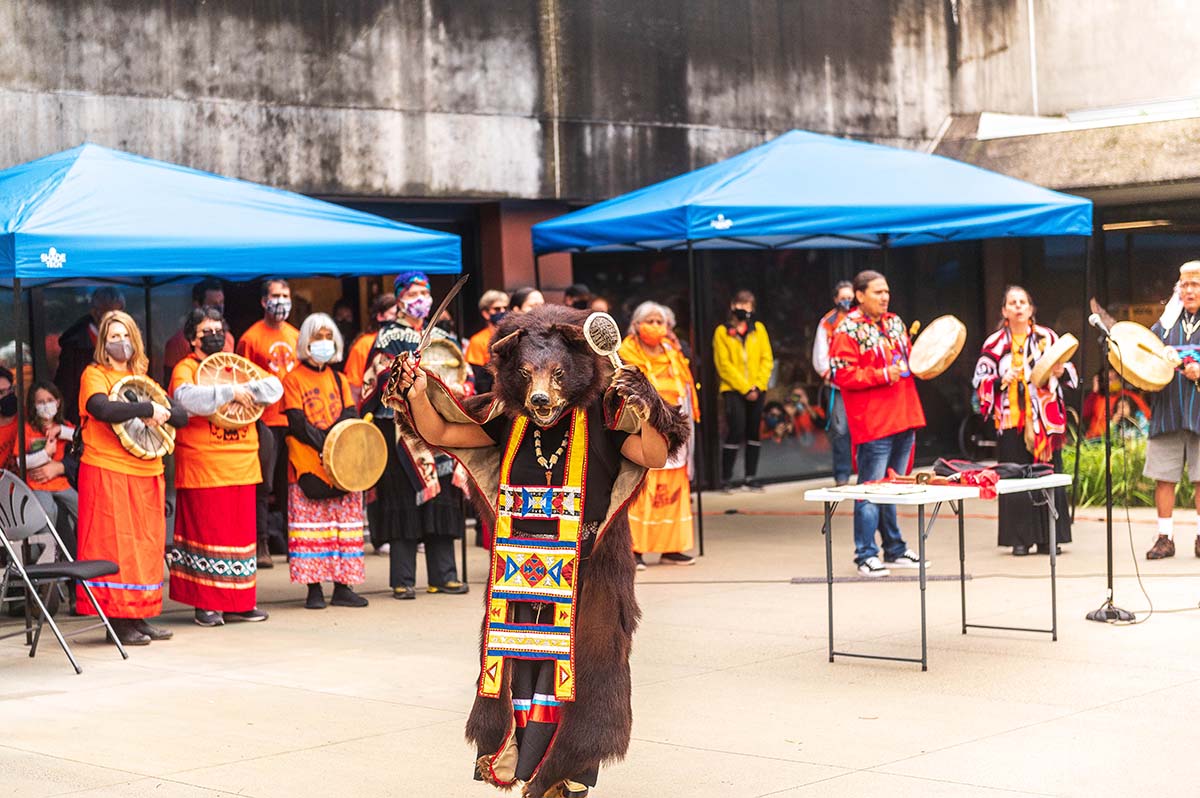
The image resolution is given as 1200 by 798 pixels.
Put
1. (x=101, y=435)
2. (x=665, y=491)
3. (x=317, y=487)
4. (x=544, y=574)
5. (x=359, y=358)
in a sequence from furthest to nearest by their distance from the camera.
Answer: (x=665, y=491) → (x=359, y=358) → (x=317, y=487) → (x=101, y=435) → (x=544, y=574)

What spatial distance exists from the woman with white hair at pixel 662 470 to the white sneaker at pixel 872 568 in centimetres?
132

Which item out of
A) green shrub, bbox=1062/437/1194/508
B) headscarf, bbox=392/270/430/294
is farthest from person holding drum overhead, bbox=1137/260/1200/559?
headscarf, bbox=392/270/430/294

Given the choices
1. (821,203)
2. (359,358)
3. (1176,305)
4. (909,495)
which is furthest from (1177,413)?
(359,358)

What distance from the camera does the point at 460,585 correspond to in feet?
35.7

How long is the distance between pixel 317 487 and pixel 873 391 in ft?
11.6

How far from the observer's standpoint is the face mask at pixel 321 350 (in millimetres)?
10266

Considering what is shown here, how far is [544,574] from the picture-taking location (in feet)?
18.5

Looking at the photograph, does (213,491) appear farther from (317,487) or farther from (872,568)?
(872,568)

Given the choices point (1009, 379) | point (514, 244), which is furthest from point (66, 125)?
point (1009, 379)

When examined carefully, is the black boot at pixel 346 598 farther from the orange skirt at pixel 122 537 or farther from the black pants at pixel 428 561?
the orange skirt at pixel 122 537

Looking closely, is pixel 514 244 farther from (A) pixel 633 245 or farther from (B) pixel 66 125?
(B) pixel 66 125

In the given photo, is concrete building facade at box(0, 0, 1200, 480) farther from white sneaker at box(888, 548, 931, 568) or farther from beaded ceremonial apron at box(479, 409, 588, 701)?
beaded ceremonial apron at box(479, 409, 588, 701)

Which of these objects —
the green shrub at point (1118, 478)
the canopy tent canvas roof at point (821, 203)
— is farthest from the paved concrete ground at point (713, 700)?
the green shrub at point (1118, 478)

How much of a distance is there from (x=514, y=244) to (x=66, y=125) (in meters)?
4.10
